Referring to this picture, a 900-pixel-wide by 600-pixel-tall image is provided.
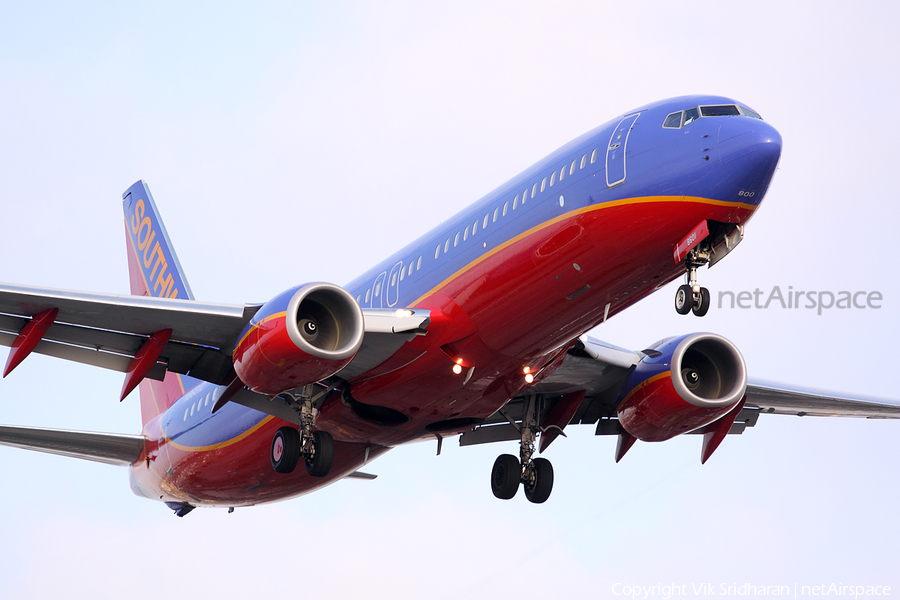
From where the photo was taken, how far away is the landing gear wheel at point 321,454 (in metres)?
23.4

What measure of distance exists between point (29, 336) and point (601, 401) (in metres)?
13.2

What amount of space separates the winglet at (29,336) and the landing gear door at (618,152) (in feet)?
34.4

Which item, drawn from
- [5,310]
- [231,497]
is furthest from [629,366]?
[5,310]

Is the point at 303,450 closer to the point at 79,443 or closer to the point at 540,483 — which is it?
the point at 540,483

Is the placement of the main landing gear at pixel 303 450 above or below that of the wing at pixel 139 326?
below

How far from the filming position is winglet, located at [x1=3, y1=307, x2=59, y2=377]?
20.7 meters

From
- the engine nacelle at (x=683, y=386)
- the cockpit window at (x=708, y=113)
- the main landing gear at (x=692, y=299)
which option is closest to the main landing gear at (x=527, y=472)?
the engine nacelle at (x=683, y=386)

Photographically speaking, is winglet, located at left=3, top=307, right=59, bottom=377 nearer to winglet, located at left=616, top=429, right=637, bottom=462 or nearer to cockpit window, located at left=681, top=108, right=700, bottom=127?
cockpit window, located at left=681, top=108, right=700, bottom=127

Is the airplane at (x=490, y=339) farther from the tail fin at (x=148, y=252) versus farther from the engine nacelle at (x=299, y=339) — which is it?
the tail fin at (x=148, y=252)

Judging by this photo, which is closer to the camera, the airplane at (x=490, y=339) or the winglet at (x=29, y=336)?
the airplane at (x=490, y=339)

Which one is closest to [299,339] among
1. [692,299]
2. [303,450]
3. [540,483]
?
[303,450]

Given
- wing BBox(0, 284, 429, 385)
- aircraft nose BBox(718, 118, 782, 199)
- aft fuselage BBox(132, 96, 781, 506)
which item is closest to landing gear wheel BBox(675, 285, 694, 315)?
aft fuselage BBox(132, 96, 781, 506)

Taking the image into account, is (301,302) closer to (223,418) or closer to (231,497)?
(223,418)

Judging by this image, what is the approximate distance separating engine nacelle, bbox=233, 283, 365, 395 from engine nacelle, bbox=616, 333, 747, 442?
7997mm
